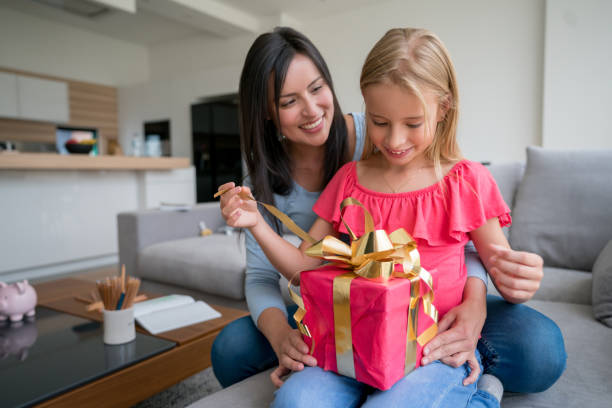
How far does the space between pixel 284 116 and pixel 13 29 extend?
6279 millimetres

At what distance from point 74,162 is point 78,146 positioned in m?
0.23

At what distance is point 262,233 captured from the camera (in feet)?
2.95

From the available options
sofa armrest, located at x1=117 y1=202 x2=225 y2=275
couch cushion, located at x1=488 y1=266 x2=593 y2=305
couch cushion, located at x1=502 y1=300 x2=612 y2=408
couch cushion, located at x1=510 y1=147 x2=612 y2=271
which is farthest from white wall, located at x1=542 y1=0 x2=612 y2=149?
sofa armrest, located at x1=117 y1=202 x2=225 y2=275

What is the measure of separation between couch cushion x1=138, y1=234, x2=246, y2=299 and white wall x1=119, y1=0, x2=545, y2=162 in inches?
126

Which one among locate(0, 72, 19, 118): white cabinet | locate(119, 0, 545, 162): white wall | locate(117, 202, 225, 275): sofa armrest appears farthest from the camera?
locate(0, 72, 19, 118): white cabinet

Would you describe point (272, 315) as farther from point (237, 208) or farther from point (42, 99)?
point (42, 99)

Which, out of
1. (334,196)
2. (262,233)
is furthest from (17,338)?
(334,196)

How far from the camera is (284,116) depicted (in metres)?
1.05

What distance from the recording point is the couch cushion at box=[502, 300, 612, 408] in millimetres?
803

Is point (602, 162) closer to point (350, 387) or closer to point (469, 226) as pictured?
point (469, 226)

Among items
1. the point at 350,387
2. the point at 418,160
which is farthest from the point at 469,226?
the point at 350,387

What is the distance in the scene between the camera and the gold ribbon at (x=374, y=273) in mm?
627

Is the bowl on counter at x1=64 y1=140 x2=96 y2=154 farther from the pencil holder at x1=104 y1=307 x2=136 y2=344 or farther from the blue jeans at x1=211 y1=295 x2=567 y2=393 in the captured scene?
the blue jeans at x1=211 y1=295 x2=567 y2=393

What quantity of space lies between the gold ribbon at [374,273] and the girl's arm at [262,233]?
230 millimetres
